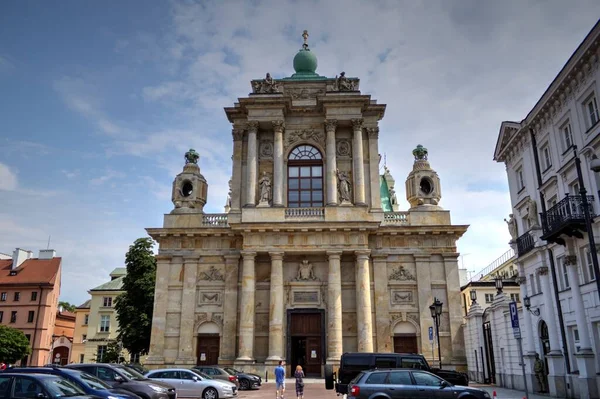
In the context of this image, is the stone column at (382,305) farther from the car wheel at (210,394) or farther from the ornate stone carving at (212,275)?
the car wheel at (210,394)

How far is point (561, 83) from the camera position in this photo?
67.3ft

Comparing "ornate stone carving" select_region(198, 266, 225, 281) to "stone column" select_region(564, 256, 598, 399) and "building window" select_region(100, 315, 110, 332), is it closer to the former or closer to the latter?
"stone column" select_region(564, 256, 598, 399)

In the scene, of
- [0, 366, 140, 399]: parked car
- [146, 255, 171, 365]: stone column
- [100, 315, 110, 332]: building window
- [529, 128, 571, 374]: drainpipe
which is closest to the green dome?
[146, 255, 171, 365]: stone column

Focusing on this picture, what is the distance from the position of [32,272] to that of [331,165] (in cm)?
4467

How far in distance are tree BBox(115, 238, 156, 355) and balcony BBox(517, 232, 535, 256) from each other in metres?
27.8

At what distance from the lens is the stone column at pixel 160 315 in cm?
3209

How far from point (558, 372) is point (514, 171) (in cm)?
1072

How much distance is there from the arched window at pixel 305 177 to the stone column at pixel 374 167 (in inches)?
145

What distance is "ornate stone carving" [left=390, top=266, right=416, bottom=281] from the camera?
3306 centimetres

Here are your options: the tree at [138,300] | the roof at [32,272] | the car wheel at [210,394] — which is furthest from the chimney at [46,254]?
the car wheel at [210,394]

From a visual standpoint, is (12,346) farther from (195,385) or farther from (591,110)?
(591,110)

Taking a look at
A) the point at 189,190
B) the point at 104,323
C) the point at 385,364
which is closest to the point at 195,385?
the point at 385,364

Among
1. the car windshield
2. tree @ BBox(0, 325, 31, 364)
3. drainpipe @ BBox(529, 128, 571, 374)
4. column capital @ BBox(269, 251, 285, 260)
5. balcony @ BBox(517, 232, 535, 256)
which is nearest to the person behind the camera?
the car windshield

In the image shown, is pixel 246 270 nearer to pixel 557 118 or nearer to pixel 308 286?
pixel 308 286
